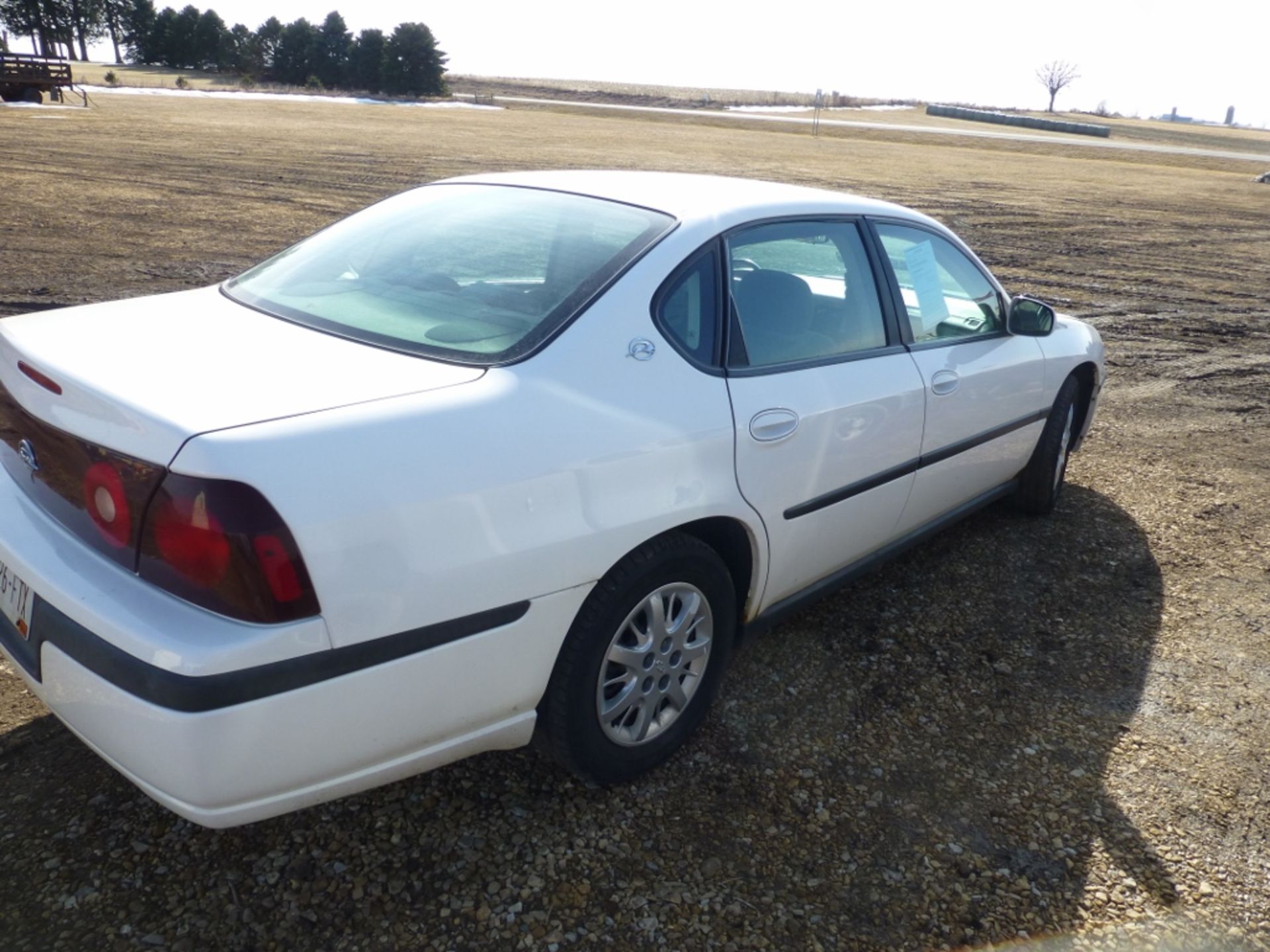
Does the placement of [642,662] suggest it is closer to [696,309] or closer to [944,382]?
[696,309]

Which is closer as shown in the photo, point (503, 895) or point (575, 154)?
point (503, 895)

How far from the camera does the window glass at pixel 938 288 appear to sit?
367cm

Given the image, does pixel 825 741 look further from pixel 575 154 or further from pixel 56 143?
pixel 575 154

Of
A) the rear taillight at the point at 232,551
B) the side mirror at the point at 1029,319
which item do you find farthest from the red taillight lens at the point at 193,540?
the side mirror at the point at 1029,319

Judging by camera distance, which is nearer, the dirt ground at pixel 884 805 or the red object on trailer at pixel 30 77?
the dirt ground at pixel 884 805

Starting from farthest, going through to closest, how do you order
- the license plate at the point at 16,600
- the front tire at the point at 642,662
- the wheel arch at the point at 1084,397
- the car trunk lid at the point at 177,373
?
the wheel arch at the point at 1084,397 → the front tire at the point at 642,662 → the license plate at the point at 16,600 → the car trunk lid at the point at 177,373

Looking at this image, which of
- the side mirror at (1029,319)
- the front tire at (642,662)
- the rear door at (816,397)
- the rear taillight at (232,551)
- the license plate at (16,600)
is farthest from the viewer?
the side mirror at (1029,319)

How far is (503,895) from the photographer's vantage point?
238 centimetres

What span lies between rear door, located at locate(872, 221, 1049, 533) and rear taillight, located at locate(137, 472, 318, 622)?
231cm

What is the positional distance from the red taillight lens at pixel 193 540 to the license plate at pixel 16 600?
460 mm

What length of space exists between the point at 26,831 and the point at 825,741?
7.02ft

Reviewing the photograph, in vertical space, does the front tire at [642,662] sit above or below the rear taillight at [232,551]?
below

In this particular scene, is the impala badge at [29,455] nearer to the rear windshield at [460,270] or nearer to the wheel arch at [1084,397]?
the rear windshield at [460,270]

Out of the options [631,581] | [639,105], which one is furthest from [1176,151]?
[631,581]
